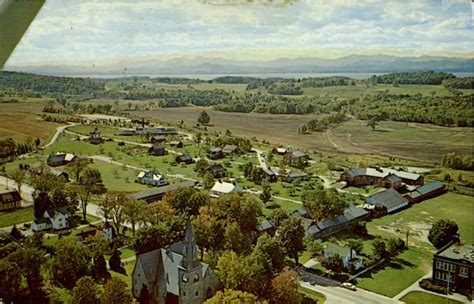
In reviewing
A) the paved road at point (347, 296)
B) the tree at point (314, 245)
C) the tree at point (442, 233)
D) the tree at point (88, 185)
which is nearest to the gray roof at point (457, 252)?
the tree at point (442, 233)

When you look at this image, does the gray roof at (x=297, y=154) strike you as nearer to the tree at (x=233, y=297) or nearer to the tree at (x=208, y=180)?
the tree at (x=208, y=180)

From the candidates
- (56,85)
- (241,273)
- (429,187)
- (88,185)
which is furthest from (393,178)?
(56,85)

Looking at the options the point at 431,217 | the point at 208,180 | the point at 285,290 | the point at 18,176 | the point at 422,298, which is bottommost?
the point at 422,298

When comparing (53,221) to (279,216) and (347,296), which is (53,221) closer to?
(279,216)

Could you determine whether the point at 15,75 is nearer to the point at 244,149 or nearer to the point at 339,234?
the point at 244,149

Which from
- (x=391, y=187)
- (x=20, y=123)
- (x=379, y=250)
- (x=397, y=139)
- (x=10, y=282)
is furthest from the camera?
(x=397, y=139)

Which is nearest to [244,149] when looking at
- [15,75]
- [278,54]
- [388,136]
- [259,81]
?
[259,81]

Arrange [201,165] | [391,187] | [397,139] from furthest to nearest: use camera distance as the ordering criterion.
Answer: [397,139] → [391,187] → [201,165]
